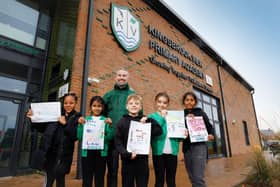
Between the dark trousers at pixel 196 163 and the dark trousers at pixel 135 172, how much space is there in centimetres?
66

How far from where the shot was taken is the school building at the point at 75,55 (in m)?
4.39

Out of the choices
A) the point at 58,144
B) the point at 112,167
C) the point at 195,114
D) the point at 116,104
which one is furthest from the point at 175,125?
the point at 58,144

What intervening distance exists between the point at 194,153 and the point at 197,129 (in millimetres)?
293

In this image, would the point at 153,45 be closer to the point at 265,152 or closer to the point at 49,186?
the point at 265,152

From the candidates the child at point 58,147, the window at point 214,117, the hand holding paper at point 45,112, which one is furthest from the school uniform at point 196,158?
the window at point 214,117

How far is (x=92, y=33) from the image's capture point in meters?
4.77

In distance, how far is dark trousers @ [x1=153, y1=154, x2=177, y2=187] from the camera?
1995mm

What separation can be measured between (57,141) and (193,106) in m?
1.77

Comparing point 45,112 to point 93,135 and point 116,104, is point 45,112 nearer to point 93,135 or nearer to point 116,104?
point 93,135

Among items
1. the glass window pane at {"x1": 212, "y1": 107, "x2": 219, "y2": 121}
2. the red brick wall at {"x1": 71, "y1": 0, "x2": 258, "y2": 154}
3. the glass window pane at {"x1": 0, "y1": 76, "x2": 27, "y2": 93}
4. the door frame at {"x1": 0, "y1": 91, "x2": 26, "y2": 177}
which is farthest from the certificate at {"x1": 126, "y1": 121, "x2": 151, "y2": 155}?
the glass window pane at {"x1": 212, "y1": 107, "x2": 219, "y2": 121}

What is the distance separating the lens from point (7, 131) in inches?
173

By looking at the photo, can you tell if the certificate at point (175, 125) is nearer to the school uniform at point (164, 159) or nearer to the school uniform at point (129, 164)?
the school uniform at point (164, 159)

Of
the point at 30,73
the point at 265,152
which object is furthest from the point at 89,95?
the point at 265,152

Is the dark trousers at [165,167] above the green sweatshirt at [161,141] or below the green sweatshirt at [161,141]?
below
